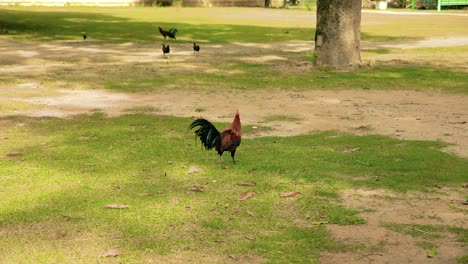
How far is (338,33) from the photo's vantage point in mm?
16562

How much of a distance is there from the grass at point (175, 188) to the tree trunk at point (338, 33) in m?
7.35

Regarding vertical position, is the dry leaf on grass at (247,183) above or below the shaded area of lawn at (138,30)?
below

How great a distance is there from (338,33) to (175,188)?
10484 millimetres

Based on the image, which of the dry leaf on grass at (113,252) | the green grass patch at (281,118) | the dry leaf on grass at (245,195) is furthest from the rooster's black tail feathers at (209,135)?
the green grass patch at (281,118)

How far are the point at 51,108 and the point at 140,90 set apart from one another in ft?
7.87

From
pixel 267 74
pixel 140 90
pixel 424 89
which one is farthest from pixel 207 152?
pixel 267 74

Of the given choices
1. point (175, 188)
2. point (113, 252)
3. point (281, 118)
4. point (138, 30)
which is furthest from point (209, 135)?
point (138, 30)

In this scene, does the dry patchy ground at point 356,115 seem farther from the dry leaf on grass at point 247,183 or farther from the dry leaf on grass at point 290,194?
the dry leaf on grass at point 247,183

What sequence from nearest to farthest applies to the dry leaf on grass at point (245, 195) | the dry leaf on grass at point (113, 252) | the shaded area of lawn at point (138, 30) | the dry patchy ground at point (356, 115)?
the dry leaf on grass at point (113, 252), the dry patchy ground at point (356, 115), the dry leaf on grass at point (245, 195), the shaded area of lawn at point (138, 30)

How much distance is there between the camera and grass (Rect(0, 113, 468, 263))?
5453 millimetres

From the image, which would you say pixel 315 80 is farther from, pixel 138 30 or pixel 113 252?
pixel 138 30

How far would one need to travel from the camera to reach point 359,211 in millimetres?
6246

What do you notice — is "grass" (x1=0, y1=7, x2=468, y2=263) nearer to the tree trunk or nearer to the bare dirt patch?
the bare dirt patch

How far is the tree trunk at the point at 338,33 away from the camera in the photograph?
16.4 metres
